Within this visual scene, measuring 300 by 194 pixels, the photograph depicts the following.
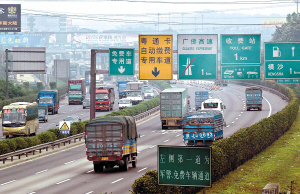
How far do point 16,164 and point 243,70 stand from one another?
57.0 ft

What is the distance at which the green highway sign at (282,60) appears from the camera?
36719mm

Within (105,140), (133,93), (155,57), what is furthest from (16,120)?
(133,93)

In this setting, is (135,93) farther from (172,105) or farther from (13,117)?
(13,117)

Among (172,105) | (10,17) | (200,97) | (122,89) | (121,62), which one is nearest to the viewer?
(121,62)

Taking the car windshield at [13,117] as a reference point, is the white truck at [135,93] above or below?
above

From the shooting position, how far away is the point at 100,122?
113 feet

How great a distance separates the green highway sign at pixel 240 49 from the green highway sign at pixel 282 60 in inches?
30.6

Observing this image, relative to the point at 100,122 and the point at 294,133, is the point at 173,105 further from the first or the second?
the point at 100,122

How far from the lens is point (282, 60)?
36.9m

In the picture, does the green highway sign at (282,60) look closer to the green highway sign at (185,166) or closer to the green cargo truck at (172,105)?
the green highway sign at (185,166)

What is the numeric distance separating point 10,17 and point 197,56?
68230 millimetres

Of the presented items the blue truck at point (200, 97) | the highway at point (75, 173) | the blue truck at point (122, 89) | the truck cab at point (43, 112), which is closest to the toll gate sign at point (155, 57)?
the highway at point (75, 173)

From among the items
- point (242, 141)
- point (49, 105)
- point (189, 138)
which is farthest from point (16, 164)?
point (49, 105)

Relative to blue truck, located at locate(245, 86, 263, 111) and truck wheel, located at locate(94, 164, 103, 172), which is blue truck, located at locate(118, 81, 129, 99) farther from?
truck wheel, located at locate(94, 164, 103, 172)
